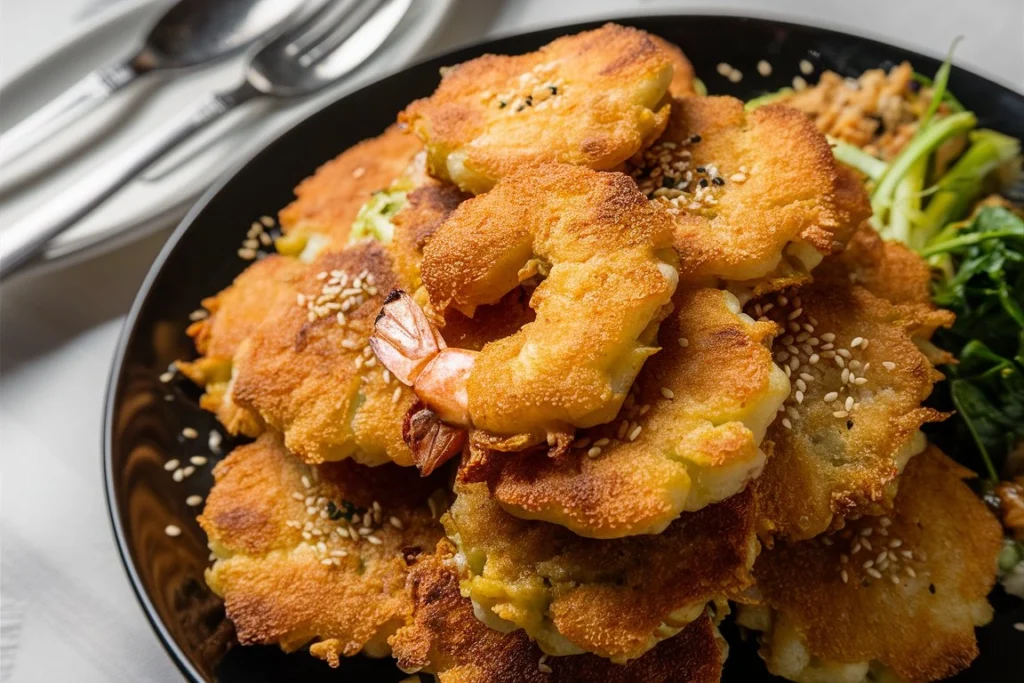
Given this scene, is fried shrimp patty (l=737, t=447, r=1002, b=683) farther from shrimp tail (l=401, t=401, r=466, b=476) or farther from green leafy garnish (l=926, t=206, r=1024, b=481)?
shrimp tail (l=401, t=401, r=466, b=476)

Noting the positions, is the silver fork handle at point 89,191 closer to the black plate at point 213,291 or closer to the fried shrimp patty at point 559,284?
the black plate at point 213,291

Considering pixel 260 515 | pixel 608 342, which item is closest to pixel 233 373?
pixel 260 515

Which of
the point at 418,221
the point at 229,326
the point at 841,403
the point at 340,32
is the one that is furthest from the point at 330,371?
the point at 340,32

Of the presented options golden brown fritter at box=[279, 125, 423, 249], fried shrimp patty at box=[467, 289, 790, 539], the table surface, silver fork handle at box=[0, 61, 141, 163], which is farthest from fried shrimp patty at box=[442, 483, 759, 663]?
silver fork handle at box=[0, 61, 141, 163]

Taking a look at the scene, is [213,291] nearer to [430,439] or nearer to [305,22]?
[430,439]

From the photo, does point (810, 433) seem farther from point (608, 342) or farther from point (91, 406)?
point (91, 406)
